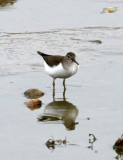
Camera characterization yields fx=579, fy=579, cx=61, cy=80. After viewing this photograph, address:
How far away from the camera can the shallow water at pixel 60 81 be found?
962cm

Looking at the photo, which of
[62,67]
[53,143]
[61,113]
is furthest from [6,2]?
[53,143]

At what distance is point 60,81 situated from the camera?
14.3 m

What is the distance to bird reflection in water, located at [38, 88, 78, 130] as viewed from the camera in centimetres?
1083

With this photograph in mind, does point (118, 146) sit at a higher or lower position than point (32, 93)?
higher

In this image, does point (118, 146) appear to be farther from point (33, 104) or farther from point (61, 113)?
point (33, 104)

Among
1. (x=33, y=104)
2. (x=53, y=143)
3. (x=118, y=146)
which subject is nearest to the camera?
(x=118, y=146)

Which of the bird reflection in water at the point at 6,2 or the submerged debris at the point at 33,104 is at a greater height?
the bird reflection in water at the point at 6,2

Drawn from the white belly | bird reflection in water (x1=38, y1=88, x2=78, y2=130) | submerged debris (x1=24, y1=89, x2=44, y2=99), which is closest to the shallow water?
bird reflection in water (x1=38, y1=88, x2=78, y2=130)

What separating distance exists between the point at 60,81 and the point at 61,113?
295 cm

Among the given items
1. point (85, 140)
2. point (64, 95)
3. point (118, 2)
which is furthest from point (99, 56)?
point (118, 2)

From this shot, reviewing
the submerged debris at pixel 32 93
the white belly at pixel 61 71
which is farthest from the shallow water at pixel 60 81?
the white belly at pixel 61 71

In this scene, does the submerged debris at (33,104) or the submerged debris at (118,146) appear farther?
the submerged debris at (33,104)

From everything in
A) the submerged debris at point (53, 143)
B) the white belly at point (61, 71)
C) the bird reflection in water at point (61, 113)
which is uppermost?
the white belly at point (61, 71)

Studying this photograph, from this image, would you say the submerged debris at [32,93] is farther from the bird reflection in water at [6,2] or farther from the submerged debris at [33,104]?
the bird reflection in water at [6,2]
